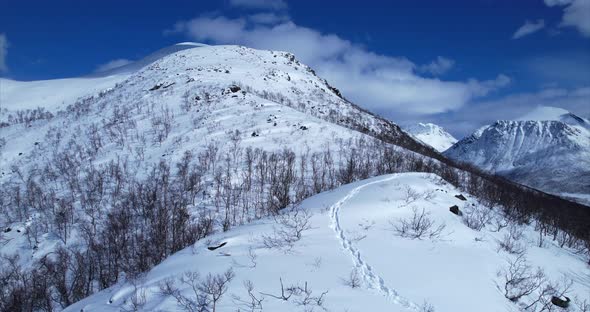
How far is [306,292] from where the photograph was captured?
8852mm

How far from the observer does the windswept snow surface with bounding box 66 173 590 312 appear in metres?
8.95

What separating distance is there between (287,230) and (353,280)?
4317mm

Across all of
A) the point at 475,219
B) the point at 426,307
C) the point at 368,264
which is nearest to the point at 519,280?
the point at 426,307

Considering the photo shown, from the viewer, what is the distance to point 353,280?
30.3ft

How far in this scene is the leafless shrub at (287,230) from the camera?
12.0m

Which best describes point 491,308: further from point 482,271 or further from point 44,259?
point 44,259

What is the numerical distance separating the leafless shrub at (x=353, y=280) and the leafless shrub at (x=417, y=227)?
11.8 feet

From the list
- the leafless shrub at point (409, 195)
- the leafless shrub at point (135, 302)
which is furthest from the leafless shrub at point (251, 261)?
the leafless shrub at point (409, 195)

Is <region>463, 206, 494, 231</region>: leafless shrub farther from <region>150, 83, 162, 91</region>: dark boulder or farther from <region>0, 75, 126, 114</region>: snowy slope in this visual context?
<region>0, 75, 126, 114</region>: snowy slope

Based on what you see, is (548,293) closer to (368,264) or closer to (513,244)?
(513,244)

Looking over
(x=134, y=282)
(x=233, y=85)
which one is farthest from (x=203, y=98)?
(x=134, y=282)

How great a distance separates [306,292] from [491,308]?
460 cm

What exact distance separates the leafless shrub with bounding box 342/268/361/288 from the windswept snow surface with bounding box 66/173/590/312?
9 centimetres

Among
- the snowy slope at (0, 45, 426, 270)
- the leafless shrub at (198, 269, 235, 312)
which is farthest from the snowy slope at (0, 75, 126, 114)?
the leafless shrub at (198, 269, 235, 312)
